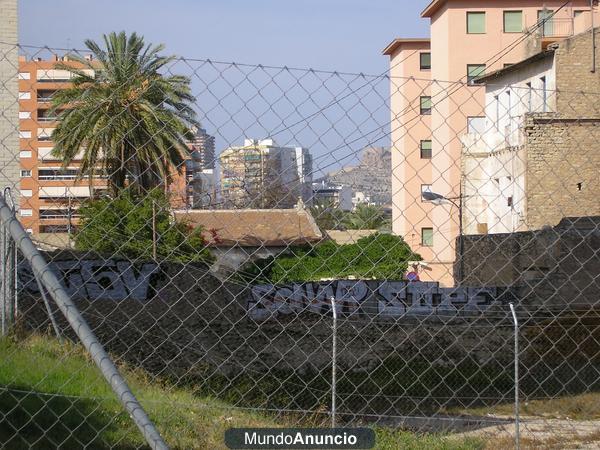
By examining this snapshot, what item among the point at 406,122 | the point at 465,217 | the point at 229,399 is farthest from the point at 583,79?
the point at 406,122

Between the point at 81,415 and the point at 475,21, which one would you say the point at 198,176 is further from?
the point at 475,21

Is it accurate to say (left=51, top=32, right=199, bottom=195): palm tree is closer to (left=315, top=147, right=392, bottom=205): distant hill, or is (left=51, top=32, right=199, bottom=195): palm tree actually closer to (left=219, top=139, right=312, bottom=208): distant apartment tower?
(left=219, top=139, right=312, bottom=208): distant apartment tower

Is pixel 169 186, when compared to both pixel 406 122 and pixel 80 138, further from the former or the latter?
pixel 406 122

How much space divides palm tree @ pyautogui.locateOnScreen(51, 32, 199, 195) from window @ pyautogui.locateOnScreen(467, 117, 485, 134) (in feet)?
4.59

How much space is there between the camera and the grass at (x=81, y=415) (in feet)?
16.4

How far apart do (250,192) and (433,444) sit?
2493 millimetres

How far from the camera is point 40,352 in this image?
6.95 metres

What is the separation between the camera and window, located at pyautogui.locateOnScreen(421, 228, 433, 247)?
523 cm

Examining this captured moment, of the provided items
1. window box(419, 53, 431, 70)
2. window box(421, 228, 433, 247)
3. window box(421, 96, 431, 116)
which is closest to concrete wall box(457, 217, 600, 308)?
window box(421, 228, 433, 247)

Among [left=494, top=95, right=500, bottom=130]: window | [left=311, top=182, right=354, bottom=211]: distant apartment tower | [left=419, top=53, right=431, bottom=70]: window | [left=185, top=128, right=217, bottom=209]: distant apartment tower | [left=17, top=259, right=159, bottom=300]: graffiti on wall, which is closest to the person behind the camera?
[left=185, top=128, right=217, bottom=209]: distant apartment tower

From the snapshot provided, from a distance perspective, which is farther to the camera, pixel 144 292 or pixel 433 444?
pixel 144 292

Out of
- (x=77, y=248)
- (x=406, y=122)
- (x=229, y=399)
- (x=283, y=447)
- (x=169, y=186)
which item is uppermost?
(x=406, y=122)

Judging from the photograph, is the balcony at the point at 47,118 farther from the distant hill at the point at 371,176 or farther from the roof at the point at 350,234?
the roof at the point at 350,234

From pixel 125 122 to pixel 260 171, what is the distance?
1.91 ft
